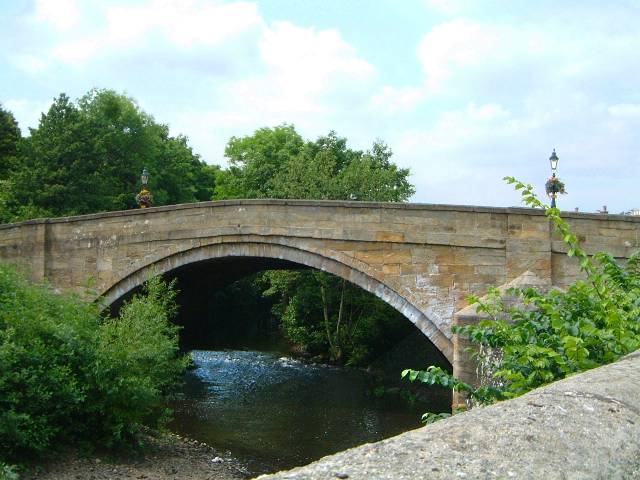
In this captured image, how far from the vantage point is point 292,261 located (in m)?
12.5

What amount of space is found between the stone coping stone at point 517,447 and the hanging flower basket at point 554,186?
34.0 ft

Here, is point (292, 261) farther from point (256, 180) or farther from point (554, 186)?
point (256, 180)

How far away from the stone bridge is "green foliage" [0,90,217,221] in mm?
7294

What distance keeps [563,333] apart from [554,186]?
8.60 metres

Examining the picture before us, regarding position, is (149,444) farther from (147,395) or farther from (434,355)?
(434,355)

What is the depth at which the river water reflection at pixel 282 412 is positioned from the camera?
35.4 feet

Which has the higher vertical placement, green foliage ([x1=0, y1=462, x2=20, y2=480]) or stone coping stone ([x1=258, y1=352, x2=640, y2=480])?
stone coping stone ([x1=258, y1=352, x2=640, y2=480])

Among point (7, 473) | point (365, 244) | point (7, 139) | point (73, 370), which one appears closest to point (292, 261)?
point (365, 244)

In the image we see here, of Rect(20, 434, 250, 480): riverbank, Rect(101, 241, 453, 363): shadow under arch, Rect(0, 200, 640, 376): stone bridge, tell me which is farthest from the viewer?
Rect(101, 241, 453, 363): shadow under arch

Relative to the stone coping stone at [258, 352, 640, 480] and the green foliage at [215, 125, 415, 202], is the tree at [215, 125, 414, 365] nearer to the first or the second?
the green foliage at [215, 125, 415, 202]

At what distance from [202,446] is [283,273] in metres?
10.4

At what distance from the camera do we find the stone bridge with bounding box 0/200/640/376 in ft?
34.4

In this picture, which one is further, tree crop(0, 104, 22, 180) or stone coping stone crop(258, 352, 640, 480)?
tree crop(0, 104, 22, 180)

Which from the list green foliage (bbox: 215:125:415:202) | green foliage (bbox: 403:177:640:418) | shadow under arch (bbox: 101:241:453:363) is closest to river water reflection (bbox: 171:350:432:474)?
shadow under arch (bbox: 101:241:453:363)
